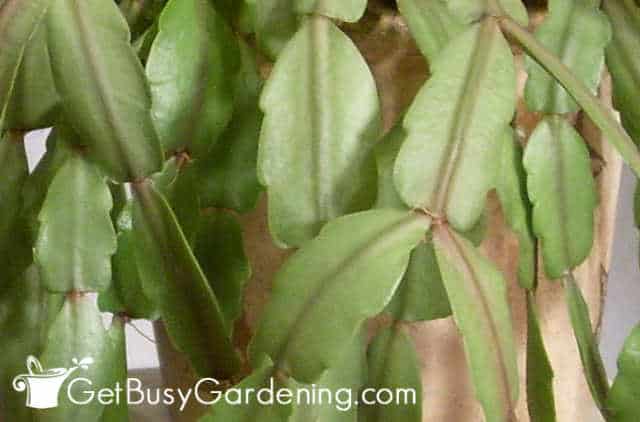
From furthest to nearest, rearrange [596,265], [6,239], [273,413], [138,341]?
1. [138,341]
2. [596,265]
3. [6,239]
4. [273,413]

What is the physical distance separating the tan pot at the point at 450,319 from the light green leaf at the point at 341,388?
0.12m

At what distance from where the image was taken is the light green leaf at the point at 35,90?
0.54 meters

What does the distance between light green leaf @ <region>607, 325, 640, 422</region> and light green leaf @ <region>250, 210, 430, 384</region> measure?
150 mm

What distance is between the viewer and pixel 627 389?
0.49 meters

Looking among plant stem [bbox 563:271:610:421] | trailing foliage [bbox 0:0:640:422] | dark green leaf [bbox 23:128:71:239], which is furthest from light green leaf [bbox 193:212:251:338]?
plant stem [bbox 563:271:610:421]

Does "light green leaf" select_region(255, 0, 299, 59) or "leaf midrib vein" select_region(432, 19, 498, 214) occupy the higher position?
"light green leaf" select_region(255, 0, 299, 59)

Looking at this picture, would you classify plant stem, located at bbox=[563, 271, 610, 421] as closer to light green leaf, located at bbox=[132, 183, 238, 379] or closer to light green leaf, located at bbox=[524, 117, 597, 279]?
light green leaf, located at bbox=[524, 117, 597, 279]

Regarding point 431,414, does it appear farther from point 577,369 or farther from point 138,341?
point 138,341

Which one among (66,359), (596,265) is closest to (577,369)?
(596,265)

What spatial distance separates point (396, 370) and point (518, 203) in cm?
13

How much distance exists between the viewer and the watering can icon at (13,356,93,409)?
53cm

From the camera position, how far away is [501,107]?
1.57 feet

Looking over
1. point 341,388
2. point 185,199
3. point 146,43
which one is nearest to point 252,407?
point 341,388

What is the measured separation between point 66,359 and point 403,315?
202mm
